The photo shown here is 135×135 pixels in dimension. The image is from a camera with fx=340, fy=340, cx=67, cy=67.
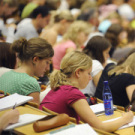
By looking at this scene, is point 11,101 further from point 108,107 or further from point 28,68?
point 108,107

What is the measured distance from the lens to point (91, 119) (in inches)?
99.3

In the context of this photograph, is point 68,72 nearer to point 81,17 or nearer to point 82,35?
point 82,35

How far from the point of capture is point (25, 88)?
2.90 m

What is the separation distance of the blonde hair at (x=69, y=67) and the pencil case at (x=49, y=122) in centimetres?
68

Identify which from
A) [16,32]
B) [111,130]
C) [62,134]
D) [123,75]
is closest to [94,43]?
[123,75]

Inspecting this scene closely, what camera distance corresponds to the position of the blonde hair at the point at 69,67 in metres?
2.82

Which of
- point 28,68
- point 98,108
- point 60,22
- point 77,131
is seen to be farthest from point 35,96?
point 60,22

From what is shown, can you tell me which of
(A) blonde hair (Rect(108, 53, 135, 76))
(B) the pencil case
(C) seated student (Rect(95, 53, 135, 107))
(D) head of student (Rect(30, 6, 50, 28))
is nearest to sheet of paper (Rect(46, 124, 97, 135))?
(B) the pencil case

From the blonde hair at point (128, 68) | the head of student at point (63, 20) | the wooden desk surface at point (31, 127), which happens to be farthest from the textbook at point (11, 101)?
the head of student at point (63, 20)

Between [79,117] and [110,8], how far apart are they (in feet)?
22.3

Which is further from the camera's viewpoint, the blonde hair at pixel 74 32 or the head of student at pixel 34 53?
the blonde hair at pixel 74 32

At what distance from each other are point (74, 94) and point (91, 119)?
0.77 feet

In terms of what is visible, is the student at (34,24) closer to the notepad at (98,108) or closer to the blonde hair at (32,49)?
the blonde hair at (32,49)

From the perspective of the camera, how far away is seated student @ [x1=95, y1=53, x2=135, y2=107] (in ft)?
11.3
